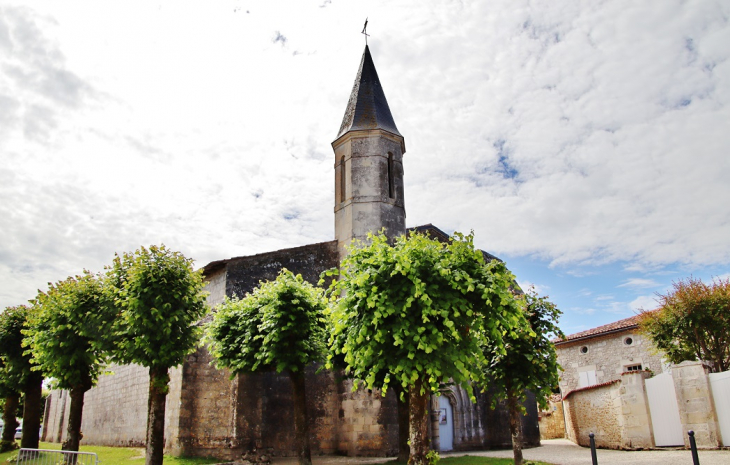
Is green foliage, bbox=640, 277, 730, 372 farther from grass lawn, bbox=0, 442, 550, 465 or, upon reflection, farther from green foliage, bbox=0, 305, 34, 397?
green foliage, bbox=0, 305, 34, 397

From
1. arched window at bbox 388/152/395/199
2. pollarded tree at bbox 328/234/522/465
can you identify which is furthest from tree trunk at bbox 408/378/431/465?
arched window at bbox 388/152/395/199

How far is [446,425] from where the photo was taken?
1855 cm

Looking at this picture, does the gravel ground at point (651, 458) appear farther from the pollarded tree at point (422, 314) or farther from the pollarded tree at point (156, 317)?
the pollarded tree at point (156, 317)

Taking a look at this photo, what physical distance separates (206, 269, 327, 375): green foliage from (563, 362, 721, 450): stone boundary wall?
9.01 m

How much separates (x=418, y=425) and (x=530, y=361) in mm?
3897

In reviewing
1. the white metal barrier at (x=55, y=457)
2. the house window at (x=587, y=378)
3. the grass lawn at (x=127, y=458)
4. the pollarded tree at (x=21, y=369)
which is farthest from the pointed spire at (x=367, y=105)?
the house window at (x=587, y=378)

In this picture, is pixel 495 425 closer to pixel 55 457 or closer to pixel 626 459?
pixel 626 459

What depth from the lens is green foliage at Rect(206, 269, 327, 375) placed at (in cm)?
1291

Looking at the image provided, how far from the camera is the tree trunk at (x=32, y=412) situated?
1742cm

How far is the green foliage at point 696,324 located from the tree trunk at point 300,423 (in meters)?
13.2

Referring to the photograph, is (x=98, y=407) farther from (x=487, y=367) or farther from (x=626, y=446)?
(x=626, y=446)

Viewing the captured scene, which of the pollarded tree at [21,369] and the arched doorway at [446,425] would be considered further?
the arched doorway at [446,425]

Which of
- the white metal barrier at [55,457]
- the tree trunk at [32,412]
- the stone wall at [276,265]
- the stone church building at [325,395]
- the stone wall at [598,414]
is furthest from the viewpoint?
the tree trunk at [32,412]

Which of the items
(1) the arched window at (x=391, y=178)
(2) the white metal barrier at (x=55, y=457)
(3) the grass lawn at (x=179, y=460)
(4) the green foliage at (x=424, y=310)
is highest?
(1) the arched window at (x=391, y=178)
